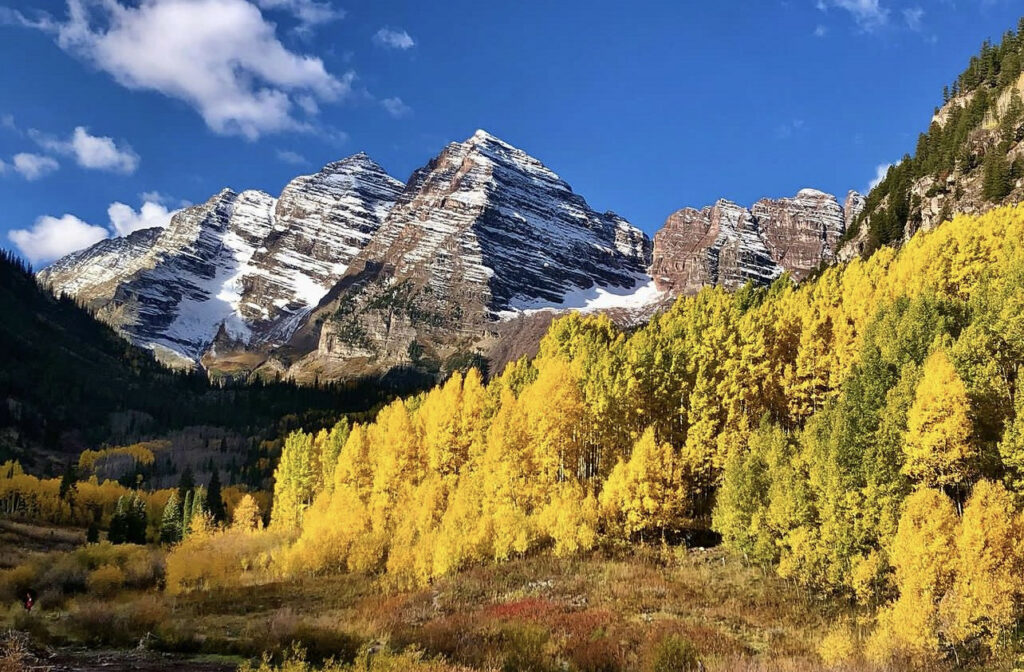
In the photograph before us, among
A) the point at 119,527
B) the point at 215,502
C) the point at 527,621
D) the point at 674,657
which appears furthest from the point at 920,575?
the point at 215,502

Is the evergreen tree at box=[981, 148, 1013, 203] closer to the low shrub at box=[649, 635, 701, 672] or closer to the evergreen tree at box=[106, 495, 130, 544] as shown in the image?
the low shrub at box=[649, 635, 701, 672]

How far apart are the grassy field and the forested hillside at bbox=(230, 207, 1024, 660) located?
2141mm

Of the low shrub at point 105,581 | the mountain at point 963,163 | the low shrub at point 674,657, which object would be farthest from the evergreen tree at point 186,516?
the mountain at point 963,163

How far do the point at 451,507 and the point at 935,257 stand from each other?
44.6m

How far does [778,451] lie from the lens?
3966 cm

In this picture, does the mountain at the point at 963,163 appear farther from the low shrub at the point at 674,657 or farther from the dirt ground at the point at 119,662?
the dirt ground at the point at 119,662

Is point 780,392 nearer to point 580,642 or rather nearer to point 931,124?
point 580,642

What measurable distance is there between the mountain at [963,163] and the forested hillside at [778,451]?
4767cm

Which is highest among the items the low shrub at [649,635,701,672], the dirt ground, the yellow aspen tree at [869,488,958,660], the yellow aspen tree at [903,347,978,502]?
the yellow aspen tree at [903,347,978,502]

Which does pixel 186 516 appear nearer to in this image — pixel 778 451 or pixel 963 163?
pixel 778 451

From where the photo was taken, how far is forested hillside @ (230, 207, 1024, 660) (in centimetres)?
2758

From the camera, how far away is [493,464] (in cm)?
5459

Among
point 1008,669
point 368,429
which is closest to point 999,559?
point 1008,669

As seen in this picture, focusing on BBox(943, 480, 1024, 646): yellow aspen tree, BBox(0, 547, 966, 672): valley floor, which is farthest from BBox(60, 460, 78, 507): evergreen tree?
BBox(943, 480, 1024, 646): yellow aspen tree
